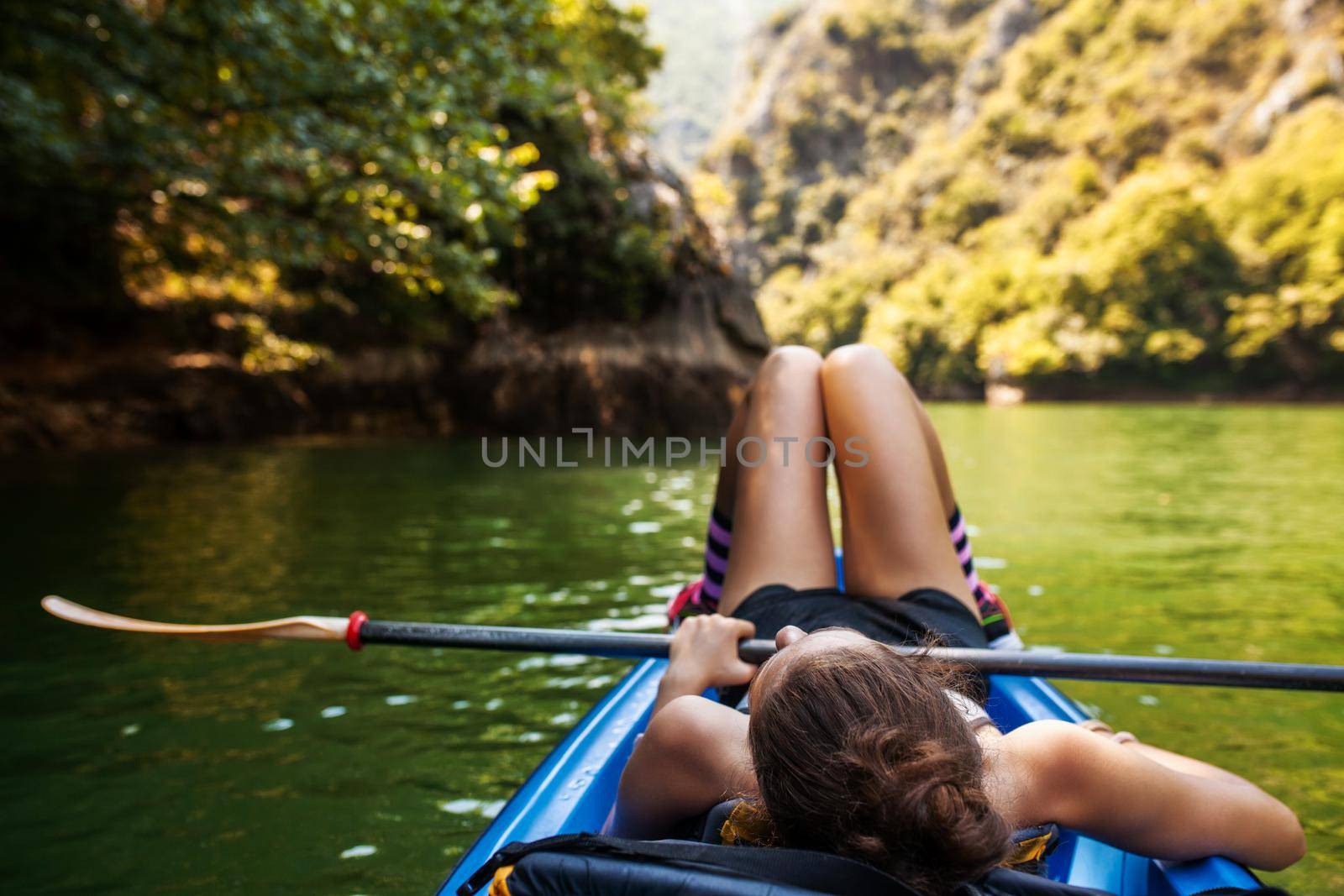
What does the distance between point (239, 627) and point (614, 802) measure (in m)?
1.23

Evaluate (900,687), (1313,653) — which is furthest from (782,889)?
(1313,653)

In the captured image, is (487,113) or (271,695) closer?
(271,695)

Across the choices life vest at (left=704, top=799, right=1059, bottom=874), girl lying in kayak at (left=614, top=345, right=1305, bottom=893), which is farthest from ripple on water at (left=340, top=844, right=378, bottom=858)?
life vest at (left=704, top=799, right=1059, bottom=874)

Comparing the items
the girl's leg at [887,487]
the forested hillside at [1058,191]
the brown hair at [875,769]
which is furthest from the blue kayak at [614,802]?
the forested hillside at [1058,191]

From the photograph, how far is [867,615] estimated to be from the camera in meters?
1.68

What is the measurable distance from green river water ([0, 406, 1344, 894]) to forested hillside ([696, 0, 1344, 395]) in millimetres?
11420

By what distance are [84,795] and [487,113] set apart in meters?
5.79

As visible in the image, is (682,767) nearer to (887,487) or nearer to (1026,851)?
(1026,851)

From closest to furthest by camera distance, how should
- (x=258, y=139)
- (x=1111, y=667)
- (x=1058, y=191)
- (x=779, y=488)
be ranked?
(x=1111, y=667), (x=779, y=488), (x=258, y=139), (x=1058, y=191)

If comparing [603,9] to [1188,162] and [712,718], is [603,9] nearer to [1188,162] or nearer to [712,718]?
[712,718]

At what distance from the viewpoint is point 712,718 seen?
114cm

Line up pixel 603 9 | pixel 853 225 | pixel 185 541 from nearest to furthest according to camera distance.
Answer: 1. pixel 185 541
2. pixel 603 9
3. pixel 853 225

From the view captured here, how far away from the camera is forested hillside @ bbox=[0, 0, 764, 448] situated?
5.04 m

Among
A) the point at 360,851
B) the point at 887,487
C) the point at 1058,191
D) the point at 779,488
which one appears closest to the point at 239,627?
the point at 360,851
